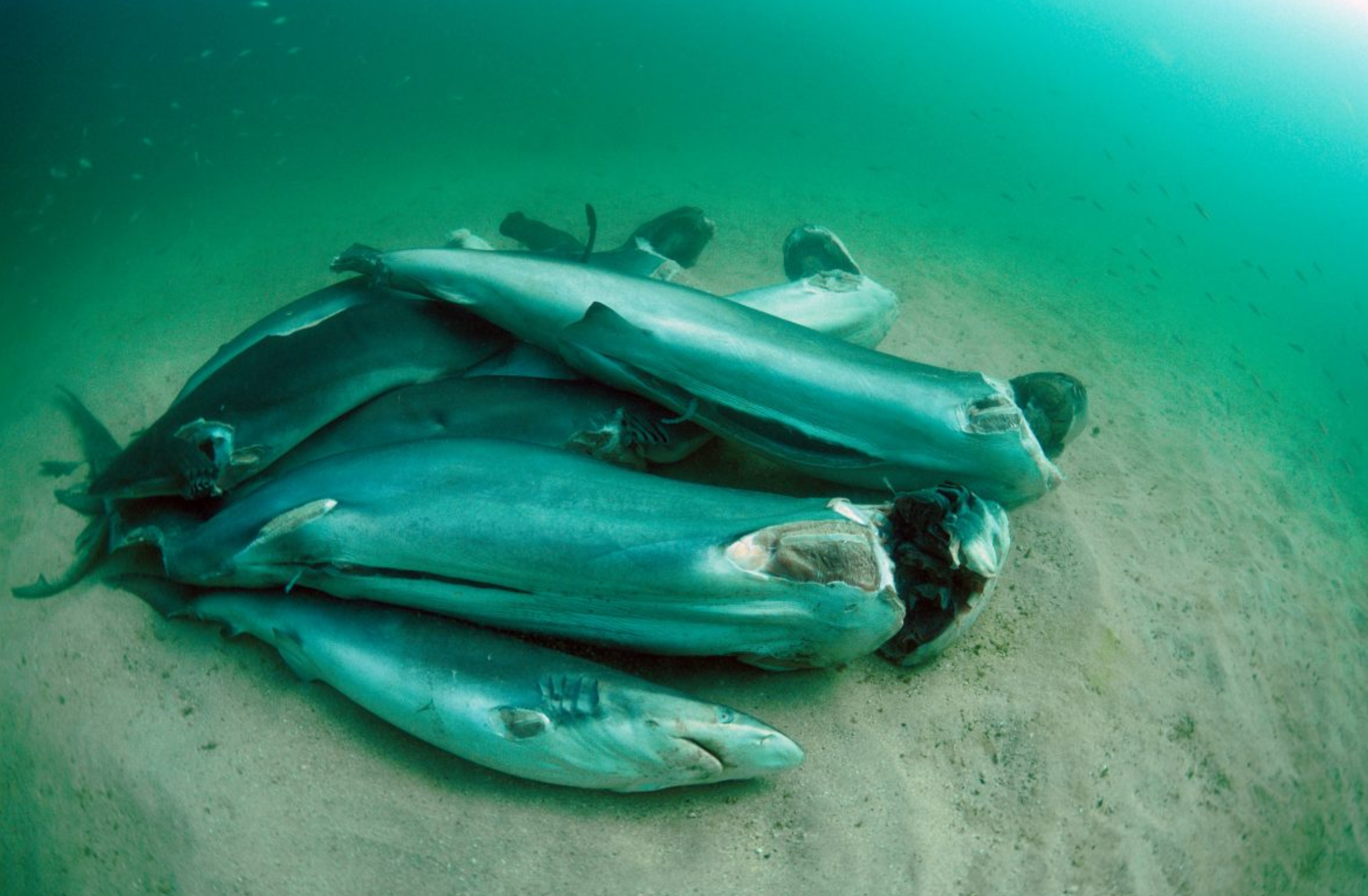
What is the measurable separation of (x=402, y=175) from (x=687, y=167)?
182 inches

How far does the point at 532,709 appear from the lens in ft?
6.52

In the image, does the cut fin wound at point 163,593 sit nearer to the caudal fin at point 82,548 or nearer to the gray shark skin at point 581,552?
the caudal fin at point 82,548

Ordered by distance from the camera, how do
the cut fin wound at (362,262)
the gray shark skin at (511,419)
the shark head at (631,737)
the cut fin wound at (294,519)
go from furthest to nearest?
the cut fin wound at (362,262), the gray shark skin at (511,419), the cut fin wound at (294,519), the shark head at (631,737)

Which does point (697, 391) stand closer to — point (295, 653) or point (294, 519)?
point (294, 519)

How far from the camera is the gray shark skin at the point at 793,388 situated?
2.54 meters

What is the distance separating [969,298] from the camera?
246 inches

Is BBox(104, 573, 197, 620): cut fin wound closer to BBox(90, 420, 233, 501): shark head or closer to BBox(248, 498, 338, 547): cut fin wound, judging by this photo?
BBox(90, 420, 233, 501): shark head

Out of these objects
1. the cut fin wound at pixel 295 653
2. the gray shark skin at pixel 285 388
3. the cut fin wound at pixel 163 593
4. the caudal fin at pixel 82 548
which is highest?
the gray shark skin at pixel 285 388

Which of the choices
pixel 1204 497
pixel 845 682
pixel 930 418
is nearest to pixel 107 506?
pixel 845 682

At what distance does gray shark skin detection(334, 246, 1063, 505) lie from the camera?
2.54 metres

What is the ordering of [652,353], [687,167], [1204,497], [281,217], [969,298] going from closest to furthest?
1. [652,353]
2. [1204,497]
3. [969,298]
4. [281,217]
5. [687,167]

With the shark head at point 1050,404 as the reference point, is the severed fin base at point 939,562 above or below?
below

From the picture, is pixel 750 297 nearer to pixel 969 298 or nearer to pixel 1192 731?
pixel 1192 731

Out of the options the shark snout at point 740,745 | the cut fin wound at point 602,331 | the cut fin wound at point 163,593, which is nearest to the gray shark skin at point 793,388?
the cut fin wound at point 602,331
